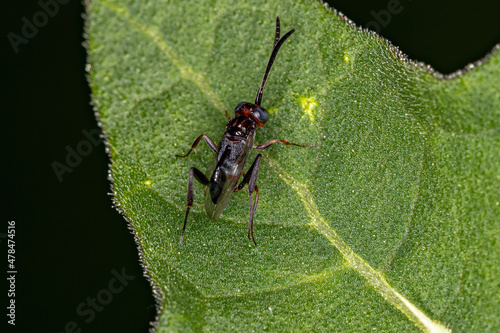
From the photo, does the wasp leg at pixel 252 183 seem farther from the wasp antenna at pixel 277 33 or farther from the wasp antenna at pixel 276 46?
the wasp antenna at pixel 277 33

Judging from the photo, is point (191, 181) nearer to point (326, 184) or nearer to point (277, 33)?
point (326, 184)

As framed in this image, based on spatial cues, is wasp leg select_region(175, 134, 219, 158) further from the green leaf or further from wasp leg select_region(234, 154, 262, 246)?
wasp leg select_region(234, 154, 262, 246)

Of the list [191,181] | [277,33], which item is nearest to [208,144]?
[191,181]

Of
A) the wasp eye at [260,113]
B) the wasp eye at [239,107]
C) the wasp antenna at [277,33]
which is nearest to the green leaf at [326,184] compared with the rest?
the wasp antenna at [277,33]

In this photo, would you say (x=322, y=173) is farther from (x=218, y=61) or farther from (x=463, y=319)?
(x=463, y=319)

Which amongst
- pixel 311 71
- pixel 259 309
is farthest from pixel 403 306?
pixel 311 71

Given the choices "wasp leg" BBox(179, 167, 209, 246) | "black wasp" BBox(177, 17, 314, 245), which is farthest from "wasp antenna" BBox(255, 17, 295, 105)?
"wasp leg" BBox(179, 167, 209, 246)
